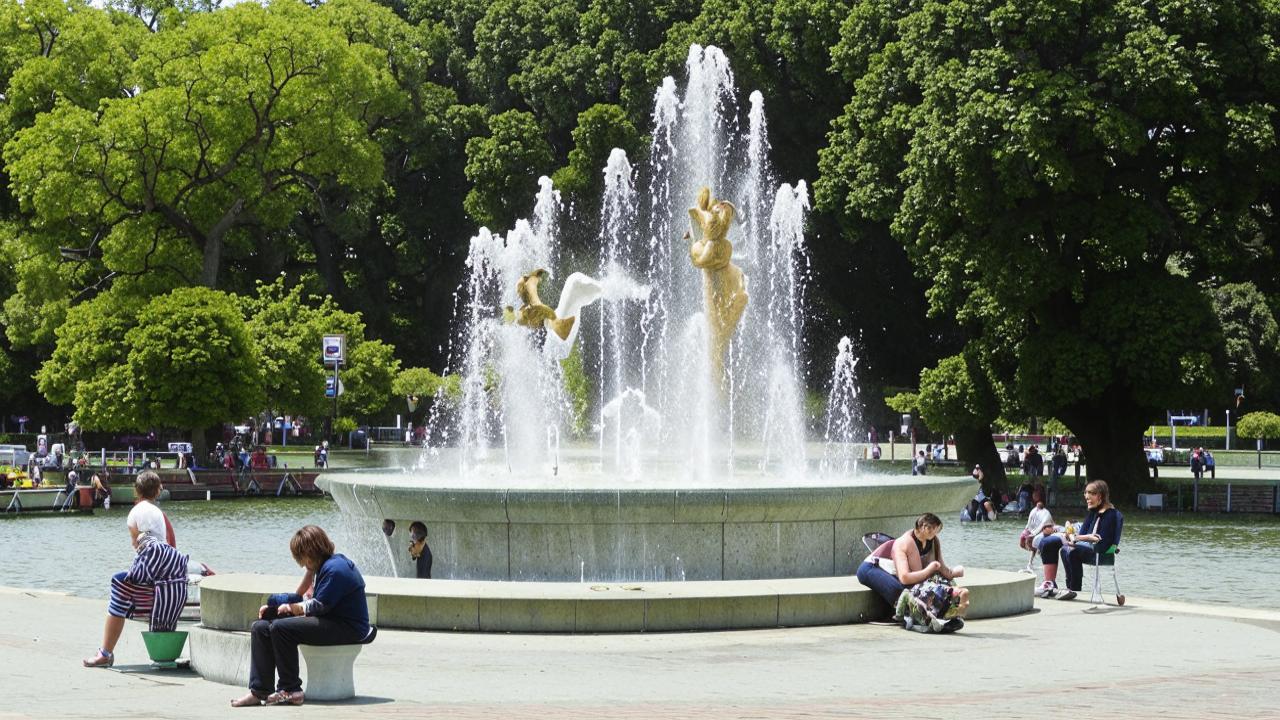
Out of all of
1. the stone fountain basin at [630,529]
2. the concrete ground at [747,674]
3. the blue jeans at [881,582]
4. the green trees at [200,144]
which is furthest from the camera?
the green trees at [200,144]

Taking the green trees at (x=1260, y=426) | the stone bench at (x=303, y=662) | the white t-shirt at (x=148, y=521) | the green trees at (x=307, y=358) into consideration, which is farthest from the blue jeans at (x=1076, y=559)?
the green trees at (x=1260, y=426)

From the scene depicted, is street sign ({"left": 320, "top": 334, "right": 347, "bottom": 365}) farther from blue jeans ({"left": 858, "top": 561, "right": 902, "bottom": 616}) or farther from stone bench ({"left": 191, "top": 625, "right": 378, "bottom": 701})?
stone bench ({"left": 191, "top": 625, "right": 378, "bottom": 701})

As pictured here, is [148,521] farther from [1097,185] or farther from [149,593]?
[1097,185]

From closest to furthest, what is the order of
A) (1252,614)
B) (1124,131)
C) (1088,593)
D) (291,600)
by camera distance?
(291,600), (1252,614), (1088,593), (1124,131)

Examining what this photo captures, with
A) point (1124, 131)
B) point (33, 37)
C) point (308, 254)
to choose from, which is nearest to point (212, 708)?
point (1124, 131)

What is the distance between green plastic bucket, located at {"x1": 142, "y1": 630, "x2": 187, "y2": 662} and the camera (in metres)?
11.5

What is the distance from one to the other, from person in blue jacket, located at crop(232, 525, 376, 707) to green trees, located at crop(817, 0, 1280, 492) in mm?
27265

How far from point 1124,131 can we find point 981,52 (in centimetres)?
398

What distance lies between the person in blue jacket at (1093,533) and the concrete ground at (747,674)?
1.41 meters

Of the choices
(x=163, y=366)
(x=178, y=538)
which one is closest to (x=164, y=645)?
(x=178, y=538)

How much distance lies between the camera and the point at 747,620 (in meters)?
14.0

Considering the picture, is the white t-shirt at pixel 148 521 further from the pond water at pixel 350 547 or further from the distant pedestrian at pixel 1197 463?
the distant pedestrian at pixel 1197 463

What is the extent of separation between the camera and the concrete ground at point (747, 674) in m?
9.89

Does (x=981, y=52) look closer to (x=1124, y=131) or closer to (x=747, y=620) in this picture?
(x=1124, y=131)
